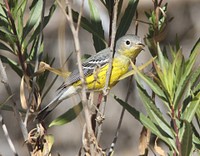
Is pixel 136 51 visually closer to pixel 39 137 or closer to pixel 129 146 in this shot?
pixel 39 137

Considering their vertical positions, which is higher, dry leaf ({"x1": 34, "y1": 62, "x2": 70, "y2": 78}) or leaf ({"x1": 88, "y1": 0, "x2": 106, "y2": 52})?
leaf ({"x1": 88, "y1": 0, "x2": 106, "y2": 52})

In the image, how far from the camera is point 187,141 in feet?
4.74

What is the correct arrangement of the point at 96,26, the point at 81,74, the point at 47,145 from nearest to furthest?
the point at 81,74, the point at 47,145, the point at 96,26

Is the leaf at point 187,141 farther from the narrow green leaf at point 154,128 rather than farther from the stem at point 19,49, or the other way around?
the stem at point 19,49

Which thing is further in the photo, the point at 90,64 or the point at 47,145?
the point at 90,64

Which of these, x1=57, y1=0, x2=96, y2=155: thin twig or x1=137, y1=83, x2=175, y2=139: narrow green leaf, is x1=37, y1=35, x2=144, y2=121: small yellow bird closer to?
x1=137, y1=83, x2=175, y2=139: narrow green leaf

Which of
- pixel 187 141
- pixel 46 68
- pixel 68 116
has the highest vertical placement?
pixel 46 68

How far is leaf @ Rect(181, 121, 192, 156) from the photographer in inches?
55.6

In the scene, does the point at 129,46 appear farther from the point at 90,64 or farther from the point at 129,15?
the point at 129,15

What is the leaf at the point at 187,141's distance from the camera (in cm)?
141

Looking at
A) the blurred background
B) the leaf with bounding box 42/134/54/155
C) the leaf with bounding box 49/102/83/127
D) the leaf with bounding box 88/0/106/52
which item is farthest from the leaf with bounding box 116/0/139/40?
the blurred background

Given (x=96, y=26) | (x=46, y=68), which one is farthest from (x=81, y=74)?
(x=96, y=26)

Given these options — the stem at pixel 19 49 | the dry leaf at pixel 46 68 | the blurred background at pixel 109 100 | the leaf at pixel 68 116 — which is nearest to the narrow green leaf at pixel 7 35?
the stem at pixel 19 49

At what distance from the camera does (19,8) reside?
171 cm
